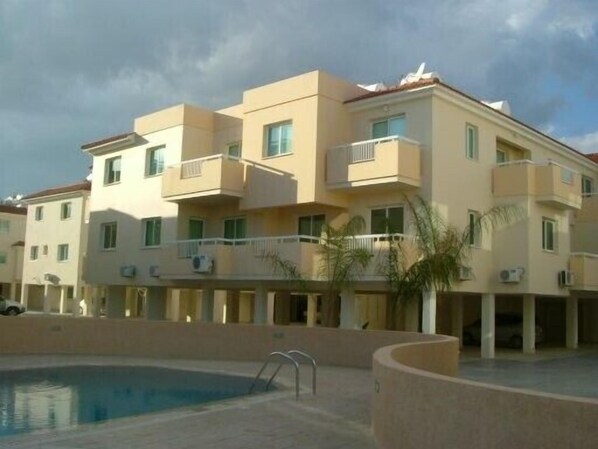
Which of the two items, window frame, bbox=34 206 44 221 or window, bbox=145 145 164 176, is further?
window frame, bbox=34 206 44 221

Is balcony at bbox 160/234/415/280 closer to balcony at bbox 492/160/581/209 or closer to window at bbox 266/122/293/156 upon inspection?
window at bbox 266/122/293/156

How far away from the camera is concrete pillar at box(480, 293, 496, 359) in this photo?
25.4m

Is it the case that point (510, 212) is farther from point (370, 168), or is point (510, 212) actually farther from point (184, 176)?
point (184, 176)

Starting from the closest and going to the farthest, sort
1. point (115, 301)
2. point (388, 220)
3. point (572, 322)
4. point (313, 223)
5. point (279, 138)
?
point (388, 220)
point (279, 138)
point (313, 223)
point (572, 322)
point (115, 301)

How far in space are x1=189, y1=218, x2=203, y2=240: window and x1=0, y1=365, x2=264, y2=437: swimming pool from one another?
12.0m

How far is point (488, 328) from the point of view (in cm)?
2561

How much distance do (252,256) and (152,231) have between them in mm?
8175

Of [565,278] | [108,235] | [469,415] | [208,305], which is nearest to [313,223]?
[208,305]

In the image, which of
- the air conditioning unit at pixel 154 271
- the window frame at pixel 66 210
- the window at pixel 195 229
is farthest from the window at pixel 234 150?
the window frame at pixel 66 210

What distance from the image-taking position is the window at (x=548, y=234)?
27.4 m

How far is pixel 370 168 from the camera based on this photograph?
23.8m

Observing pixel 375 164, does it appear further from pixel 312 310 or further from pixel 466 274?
pixel 312 310

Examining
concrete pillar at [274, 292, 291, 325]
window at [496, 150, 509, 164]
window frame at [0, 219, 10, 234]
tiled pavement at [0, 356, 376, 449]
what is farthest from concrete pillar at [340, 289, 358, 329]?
window frame at [0, 219, 10, 234]

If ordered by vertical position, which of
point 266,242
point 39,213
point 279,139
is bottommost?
point 266,242
